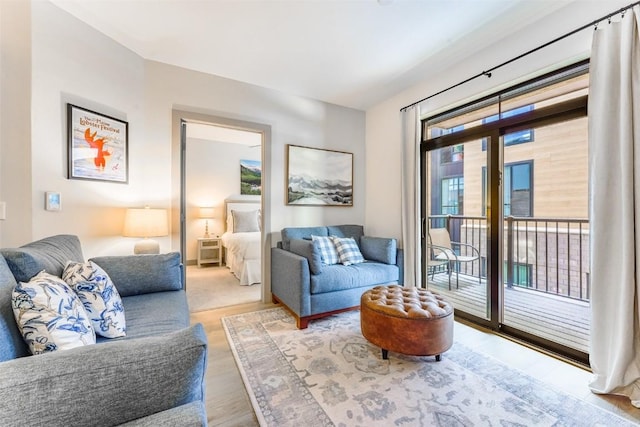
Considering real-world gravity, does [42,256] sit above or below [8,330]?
above

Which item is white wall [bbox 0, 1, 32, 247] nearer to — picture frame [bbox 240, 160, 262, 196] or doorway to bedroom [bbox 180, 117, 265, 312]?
doorway to bedroom [bbox 180, 117, 265, 312]

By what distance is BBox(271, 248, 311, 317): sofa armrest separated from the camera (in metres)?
2.50

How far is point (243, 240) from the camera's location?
4.15 m

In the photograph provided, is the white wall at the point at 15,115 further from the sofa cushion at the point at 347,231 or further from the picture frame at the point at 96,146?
the sofa cushion at the point at 347,231

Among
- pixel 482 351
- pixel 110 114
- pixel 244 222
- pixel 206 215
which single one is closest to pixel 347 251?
pixel 482 351

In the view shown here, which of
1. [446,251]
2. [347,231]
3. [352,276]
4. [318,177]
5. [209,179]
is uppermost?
[209,179]

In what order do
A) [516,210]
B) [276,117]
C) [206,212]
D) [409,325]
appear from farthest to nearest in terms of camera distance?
[206,212] < [276,117] < [516,210] < [409,325]

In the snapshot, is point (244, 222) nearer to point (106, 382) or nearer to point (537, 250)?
point (537, 250)

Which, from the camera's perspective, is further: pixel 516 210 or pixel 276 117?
pixel 276 117

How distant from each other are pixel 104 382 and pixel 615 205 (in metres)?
2.65

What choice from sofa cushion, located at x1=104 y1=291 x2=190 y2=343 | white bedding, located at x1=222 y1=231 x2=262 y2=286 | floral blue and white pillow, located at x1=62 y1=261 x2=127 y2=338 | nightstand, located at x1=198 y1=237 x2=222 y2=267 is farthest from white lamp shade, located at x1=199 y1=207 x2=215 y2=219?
floral blue and white pillow, located at x1=62 y1=261 x2=127 y2=338

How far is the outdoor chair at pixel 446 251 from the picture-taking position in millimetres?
3146

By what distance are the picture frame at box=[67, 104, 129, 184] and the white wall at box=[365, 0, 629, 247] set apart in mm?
2962

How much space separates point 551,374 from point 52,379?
261 centimetres
